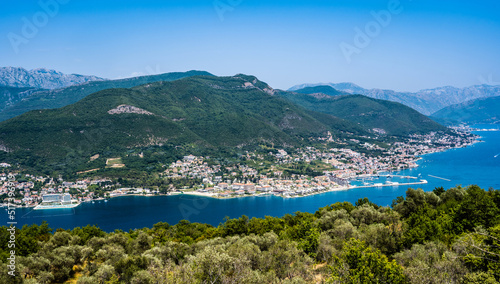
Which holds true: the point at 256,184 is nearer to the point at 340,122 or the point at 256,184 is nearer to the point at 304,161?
Result: the point at 304,161

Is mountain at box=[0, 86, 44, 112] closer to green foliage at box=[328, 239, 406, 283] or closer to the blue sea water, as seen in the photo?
the blue sea water

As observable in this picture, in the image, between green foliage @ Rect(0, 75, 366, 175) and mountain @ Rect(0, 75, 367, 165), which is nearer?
green foliage @ Rect(0, 75, 366, 175)

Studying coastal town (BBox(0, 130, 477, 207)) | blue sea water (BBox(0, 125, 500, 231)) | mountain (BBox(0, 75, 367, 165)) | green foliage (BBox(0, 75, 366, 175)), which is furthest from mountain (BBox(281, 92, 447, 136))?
blue sea water (BBox(0, 125, 500, 231))

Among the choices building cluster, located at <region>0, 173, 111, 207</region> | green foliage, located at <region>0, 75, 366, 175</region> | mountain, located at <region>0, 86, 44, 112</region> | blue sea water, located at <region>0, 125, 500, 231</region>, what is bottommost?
blue sea water, located at <region>0, 125, 500, 231</region>

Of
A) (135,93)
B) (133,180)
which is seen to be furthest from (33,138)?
(135,93)

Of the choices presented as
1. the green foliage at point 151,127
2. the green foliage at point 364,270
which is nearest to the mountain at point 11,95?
the green foliage at point 151,127

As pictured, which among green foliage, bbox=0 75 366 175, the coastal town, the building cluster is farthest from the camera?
green foliage, bbox=0 75 366 175

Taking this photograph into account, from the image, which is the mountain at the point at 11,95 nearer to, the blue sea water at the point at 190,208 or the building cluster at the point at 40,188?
the building cluster at the point at 40,188
